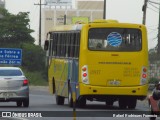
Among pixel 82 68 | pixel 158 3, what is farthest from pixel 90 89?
pixel 158 3

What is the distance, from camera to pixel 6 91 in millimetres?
30062

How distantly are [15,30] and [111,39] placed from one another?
5667 centimetres

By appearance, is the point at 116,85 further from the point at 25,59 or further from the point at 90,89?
the point at 25,59

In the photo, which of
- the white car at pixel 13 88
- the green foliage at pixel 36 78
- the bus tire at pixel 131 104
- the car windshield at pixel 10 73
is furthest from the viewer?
the green foliage at pixel 36 78

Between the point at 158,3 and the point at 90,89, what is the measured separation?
29527 mm

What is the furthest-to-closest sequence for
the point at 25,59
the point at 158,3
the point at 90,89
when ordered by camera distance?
the point at 25,59 < the point at 158,3 < the point at 90,89

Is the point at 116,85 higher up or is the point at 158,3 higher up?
the point at 158,3

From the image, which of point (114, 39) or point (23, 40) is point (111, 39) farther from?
point (23, 40)

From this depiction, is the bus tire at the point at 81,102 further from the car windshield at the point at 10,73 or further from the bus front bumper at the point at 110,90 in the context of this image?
the car windshield at the point at 10,73

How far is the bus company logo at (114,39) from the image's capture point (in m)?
28.8

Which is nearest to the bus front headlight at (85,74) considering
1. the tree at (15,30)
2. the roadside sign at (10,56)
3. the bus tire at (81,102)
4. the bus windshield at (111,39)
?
the bus windshield at (111,39)

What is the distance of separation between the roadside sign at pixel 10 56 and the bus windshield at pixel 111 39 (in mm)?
36957

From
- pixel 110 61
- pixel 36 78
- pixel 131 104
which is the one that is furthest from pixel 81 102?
pixel 36 78

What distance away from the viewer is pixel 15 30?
84812 millimetres
